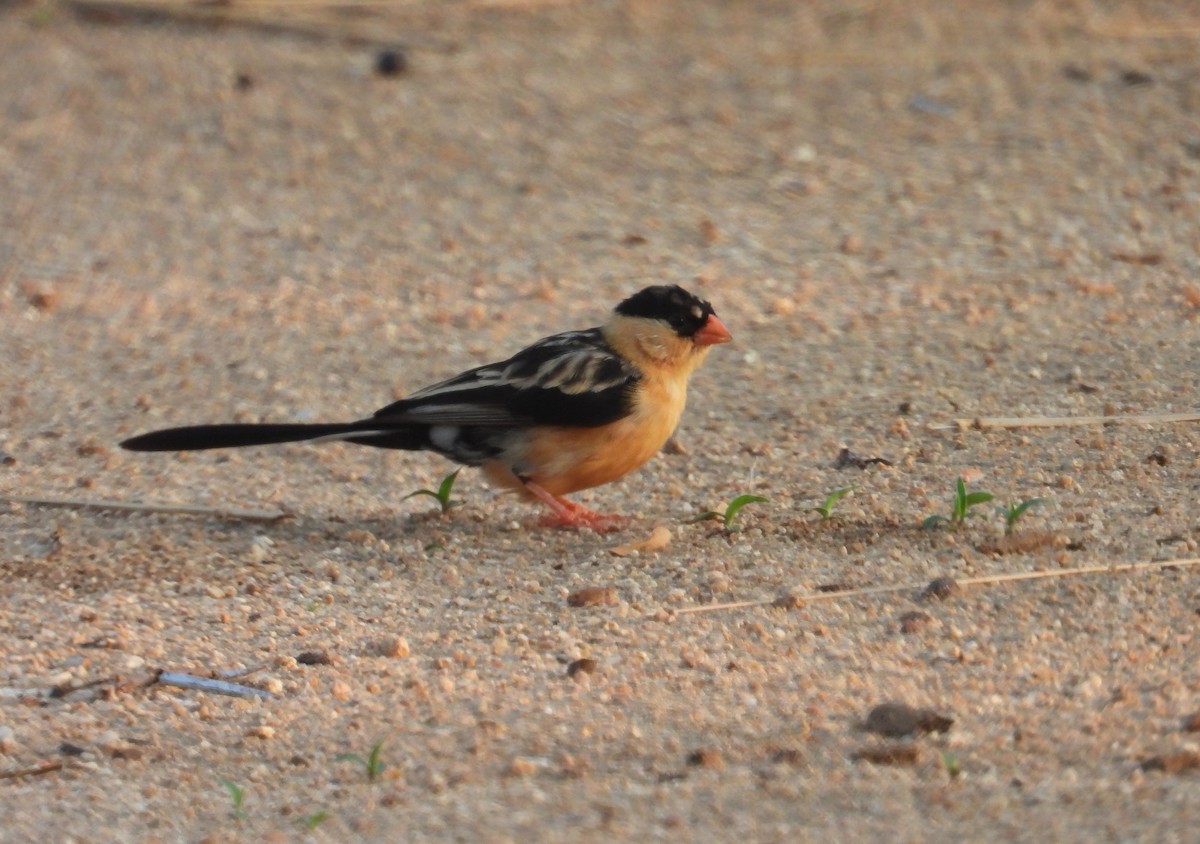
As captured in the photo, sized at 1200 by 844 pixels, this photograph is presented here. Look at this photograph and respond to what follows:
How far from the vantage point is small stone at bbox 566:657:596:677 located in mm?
4630

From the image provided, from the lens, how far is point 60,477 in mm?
6547

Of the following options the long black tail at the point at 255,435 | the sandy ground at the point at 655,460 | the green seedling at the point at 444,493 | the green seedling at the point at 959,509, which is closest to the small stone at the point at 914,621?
the sandy ground at the point at 655,460

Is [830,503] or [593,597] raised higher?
[830,503]

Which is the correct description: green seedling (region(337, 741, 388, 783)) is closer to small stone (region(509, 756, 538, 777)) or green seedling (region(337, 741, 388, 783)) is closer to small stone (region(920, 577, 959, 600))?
small stone (region(509, 756, 538, 777))

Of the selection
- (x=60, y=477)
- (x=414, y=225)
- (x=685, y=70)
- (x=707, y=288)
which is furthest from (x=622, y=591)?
(x=685, y=70)

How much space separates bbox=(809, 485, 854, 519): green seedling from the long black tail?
1.35 m

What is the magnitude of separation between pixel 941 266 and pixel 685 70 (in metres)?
3.35

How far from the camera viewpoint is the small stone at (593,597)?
5.20m

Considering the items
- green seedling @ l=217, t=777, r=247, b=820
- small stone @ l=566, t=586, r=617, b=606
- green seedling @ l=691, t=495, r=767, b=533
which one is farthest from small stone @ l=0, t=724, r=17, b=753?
green seedling @ l=691, t=495, r=767, b=533

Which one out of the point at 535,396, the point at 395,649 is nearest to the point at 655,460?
the point at 535,396

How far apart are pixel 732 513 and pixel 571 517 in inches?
25.6

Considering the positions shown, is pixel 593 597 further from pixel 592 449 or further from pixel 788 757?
pixel 788 757

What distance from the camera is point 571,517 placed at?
599 centimetres

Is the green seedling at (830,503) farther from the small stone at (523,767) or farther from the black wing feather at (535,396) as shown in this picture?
the small stone at (523,767)
